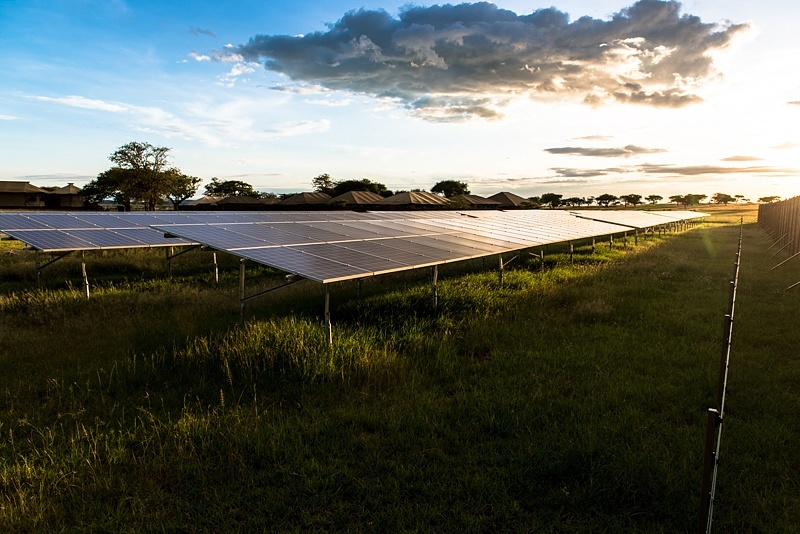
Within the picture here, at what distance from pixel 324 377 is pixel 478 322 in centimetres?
456

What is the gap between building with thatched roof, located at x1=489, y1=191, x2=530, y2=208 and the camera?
7419 centimetres

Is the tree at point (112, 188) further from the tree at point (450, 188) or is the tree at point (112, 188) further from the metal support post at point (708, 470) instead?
the metal support post at point (708, 470)

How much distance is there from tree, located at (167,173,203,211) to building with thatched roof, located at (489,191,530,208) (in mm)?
48897

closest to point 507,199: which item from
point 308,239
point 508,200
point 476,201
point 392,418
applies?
point 508,200

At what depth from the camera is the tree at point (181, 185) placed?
228 ft

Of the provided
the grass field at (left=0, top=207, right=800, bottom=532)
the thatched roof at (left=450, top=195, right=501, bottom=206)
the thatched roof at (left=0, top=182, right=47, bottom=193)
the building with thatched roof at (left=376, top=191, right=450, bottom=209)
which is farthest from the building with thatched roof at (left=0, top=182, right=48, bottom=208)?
the grass field at (left=0, top=207, right=800, bottom=532)

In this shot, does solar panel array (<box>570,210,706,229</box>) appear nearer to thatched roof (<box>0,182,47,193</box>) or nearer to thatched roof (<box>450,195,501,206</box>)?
thatched roof (<box>450,195,501,206</box>)

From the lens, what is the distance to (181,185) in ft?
236

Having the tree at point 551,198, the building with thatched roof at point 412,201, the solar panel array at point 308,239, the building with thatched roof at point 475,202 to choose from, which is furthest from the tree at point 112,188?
the tree at point 551,198

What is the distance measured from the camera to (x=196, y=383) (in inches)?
291

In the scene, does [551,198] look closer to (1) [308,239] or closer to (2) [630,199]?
(2) [630,199]

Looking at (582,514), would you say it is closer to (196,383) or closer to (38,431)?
(196,383)

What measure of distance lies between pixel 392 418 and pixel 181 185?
75.1m

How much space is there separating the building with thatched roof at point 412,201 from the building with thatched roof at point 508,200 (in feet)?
43.1
